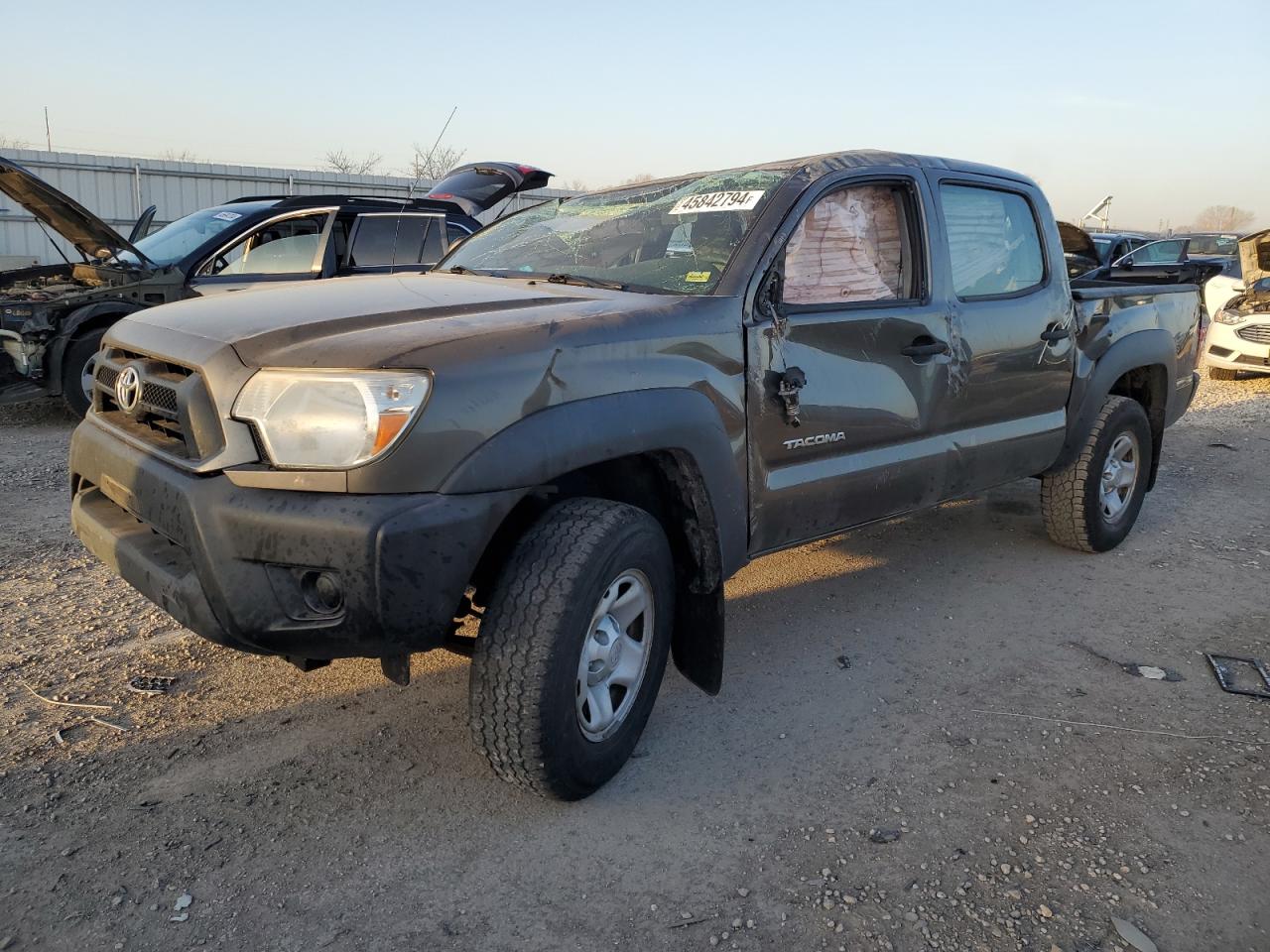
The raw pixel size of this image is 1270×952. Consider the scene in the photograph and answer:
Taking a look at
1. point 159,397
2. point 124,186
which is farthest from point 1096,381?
point 124,186

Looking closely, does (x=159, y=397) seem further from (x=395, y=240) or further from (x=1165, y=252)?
(x=1165, y=252)

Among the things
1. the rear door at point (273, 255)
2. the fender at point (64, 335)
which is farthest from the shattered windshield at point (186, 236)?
the fender at point (64, 335)

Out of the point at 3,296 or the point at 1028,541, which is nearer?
the point at 1028,541

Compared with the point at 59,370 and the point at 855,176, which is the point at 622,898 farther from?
the point at 59,370

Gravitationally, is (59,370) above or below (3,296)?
below

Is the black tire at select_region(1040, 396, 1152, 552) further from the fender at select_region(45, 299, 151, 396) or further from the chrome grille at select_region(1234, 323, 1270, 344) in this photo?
the chrome grille at select_region(1234, 323, 1270, 344)

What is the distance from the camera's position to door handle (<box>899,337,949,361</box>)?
11.4 feet

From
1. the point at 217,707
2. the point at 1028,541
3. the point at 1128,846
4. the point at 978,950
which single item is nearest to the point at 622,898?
the point at 978,950

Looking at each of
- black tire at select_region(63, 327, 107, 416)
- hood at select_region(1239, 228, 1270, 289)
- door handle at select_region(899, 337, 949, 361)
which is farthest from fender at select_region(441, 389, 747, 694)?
hood at select_region(1239, 228, 1270, 289)

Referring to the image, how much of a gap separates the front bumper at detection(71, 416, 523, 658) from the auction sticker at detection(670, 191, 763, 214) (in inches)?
58.0

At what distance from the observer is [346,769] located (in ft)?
9.23

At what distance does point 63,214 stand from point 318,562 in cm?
561

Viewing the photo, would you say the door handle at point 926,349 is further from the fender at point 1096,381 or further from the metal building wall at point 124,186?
the metal building wall at point 124,186

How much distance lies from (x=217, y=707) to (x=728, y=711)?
66.3 inches
